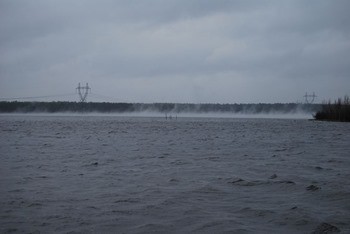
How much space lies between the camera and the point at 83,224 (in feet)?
26.1

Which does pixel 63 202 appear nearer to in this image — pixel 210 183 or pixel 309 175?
pixel 210 183

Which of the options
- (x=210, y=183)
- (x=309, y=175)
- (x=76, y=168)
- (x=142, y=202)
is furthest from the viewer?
(x=76, y=168)

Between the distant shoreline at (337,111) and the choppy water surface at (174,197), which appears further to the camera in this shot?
the distant shoreline at (337,111)

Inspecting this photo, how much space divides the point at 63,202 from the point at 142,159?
35.2 ft

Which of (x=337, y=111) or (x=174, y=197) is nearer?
(x=174, y=197)

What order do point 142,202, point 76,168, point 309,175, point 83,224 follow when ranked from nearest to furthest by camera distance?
point 83,224 < point 142,202 < point 309,175 < point 76,168

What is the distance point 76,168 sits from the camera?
55.5 ft

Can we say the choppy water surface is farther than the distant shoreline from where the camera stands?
No

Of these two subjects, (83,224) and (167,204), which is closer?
(83,224)

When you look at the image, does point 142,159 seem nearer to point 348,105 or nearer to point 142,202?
point 142,202

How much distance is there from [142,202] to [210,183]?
3.56m

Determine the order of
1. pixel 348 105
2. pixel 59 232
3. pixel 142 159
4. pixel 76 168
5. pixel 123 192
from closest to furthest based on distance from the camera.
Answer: pixel 59 232 < pixel 123 192 < pixel 76 168 < pixel 142 159 < pixel 348 105

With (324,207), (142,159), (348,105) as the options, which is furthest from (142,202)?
(348,105)

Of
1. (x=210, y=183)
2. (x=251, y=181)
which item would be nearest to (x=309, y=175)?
(x=251, y=181)
